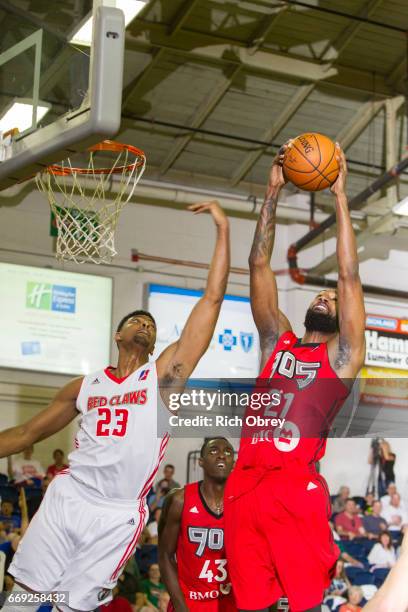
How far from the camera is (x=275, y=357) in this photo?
558 cm

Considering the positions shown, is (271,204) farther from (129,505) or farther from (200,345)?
(129,505)

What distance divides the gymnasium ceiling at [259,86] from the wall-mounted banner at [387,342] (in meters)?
1.75

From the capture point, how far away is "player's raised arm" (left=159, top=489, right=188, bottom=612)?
6691mm

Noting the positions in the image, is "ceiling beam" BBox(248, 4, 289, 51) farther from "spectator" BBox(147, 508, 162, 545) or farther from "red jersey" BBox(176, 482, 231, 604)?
"red jersey" BBox(176, 482, 231, 604)

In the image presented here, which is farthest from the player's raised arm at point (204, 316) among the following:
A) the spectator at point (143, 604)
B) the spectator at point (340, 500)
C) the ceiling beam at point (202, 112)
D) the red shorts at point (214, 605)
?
the spectator at point (340, 500)

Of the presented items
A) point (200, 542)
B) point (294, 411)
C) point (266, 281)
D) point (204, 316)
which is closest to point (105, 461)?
point (204, 316)

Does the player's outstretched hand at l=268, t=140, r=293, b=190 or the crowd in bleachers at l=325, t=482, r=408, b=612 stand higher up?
the player's outstretched hand at l=268, t=140, r=293, b=190

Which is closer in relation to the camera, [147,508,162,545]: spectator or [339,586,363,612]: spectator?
[339,586,363,612]: spectator

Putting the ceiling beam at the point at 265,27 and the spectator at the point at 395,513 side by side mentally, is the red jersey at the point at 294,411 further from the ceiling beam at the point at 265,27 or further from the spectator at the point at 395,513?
the spectator at the point at 395,513

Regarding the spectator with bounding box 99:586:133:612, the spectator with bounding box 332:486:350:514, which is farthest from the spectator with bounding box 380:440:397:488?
the spectator with bounding box 99:586:133:612

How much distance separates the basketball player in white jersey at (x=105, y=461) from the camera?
17.7 ft

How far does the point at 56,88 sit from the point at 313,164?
170cm

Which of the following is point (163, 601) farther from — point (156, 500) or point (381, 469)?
point (381, 469)

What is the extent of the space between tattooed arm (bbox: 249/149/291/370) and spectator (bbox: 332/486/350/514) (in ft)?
30.6
